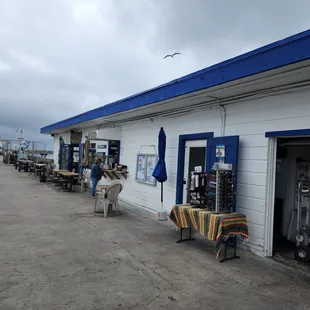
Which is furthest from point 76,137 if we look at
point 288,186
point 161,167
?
point 288,186

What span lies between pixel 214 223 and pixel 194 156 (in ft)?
8.04

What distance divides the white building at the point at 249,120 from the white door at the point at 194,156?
2cm

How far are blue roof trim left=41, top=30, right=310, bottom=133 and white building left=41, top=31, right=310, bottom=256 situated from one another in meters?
0.01

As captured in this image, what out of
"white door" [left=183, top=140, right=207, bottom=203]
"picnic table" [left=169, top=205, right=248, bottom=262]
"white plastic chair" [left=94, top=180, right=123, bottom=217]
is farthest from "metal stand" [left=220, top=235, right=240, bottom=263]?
"white plastic chair" [left=94, top=180, right=123, bottom=217]

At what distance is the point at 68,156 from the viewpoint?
14812mm

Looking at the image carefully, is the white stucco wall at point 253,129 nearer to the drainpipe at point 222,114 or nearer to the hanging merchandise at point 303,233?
the drainpipe at point 222,114

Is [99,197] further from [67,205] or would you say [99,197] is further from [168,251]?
[168,251]

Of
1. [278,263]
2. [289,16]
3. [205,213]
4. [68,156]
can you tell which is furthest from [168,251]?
[68,156]

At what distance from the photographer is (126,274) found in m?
3.51

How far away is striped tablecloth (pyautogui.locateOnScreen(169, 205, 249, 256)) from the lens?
13.3 feet

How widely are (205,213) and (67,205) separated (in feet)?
15.9

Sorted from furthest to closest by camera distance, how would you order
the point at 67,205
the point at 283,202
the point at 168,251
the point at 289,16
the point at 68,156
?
the point at 68,156 < the point at 67,205 < the point at 289,16 < the point at 283,202 < the point at 168,251

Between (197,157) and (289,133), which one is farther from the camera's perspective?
(197,157)

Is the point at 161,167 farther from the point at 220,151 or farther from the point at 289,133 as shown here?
the point at 289,133
